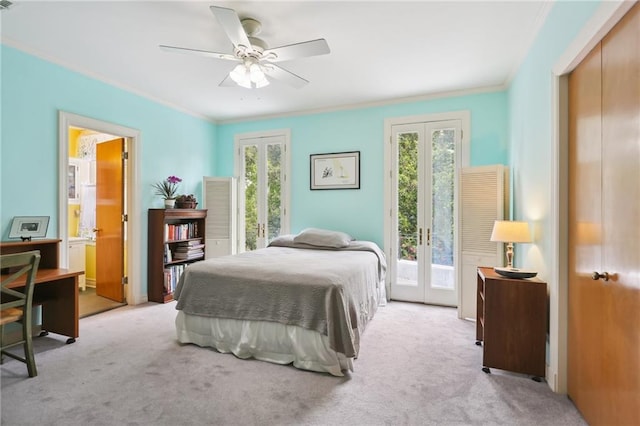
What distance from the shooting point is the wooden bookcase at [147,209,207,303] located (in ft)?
13.4

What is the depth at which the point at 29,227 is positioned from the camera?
2859mm

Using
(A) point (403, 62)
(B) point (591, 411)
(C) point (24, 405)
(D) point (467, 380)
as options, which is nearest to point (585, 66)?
(A) point (403, 62)

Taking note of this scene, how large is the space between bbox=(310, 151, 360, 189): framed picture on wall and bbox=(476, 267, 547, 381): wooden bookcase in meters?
2.50

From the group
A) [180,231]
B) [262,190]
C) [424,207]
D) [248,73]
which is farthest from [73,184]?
[424,207]

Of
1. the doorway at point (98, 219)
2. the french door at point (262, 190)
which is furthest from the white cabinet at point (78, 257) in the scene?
the french door at point (262, 190)

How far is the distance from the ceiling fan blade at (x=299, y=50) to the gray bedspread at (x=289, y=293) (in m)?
1.71

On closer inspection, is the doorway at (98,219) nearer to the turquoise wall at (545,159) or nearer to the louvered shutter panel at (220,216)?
the louvered shutter panel at (220,216)

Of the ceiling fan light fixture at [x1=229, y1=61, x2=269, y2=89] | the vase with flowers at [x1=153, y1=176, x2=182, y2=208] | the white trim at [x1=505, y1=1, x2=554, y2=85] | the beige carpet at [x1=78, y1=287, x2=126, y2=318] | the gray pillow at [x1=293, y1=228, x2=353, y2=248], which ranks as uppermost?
the white trim at [x1=505, y1=1, x2=554, y2=85]

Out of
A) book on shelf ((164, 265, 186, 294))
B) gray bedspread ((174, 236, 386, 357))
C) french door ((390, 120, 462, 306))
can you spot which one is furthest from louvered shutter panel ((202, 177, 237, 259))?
french door ((390, 120, 462, 306))

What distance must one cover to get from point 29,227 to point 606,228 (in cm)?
433

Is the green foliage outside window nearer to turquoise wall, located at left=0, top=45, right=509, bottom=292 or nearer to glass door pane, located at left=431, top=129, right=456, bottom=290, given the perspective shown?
glass door pane, located at left=431, top=129, right=456, bottom=290

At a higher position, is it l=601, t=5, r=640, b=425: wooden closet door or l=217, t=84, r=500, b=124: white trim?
l=217, t=84, r=500, b=124: white trim

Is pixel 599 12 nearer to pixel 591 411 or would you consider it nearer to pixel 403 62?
pixel 403 62

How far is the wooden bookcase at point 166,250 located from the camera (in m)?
4.09
